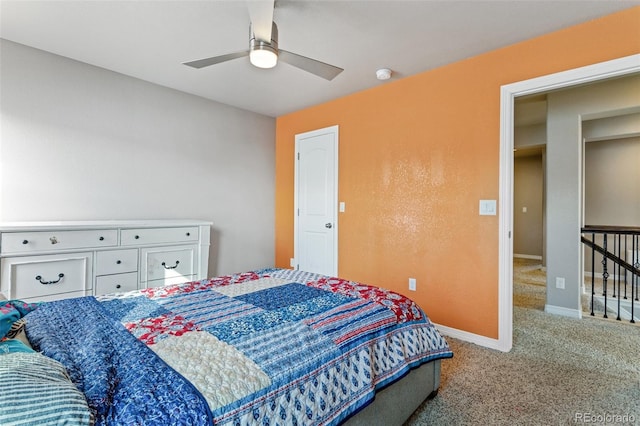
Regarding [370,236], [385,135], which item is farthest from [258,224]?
[385,135]

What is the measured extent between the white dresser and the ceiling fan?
159 centimetres

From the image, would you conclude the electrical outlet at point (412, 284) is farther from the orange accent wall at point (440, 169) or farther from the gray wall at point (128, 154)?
the gray wall at point (128, 154)

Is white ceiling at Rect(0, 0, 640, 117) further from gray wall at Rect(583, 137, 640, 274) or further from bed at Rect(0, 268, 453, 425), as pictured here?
gray wall at Rect(583, 137, 640, 274)

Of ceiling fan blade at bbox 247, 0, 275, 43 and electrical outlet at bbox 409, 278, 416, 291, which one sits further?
electrical outlet at bbox 409, 278, 416, 291

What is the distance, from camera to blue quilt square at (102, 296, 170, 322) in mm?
1360

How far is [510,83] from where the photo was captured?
2.50 meters

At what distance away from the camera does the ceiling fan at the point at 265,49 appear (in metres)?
1.59

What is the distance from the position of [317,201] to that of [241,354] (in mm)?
3000

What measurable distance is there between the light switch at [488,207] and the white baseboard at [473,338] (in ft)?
3.40

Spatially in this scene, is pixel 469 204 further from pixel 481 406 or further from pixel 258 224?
pixel 258 224

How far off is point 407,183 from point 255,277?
1.80 metres

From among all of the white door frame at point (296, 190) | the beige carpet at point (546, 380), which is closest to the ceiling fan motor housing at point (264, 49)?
the white door frame at point (296, 190)

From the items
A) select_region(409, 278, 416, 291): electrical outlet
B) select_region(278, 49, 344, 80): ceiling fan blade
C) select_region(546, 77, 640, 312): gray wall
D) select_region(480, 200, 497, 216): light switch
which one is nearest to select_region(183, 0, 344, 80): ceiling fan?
select_region(278, 49, 344, 80): ceiling fan blade

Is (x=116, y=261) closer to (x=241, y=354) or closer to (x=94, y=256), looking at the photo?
(x=94, y=256)
